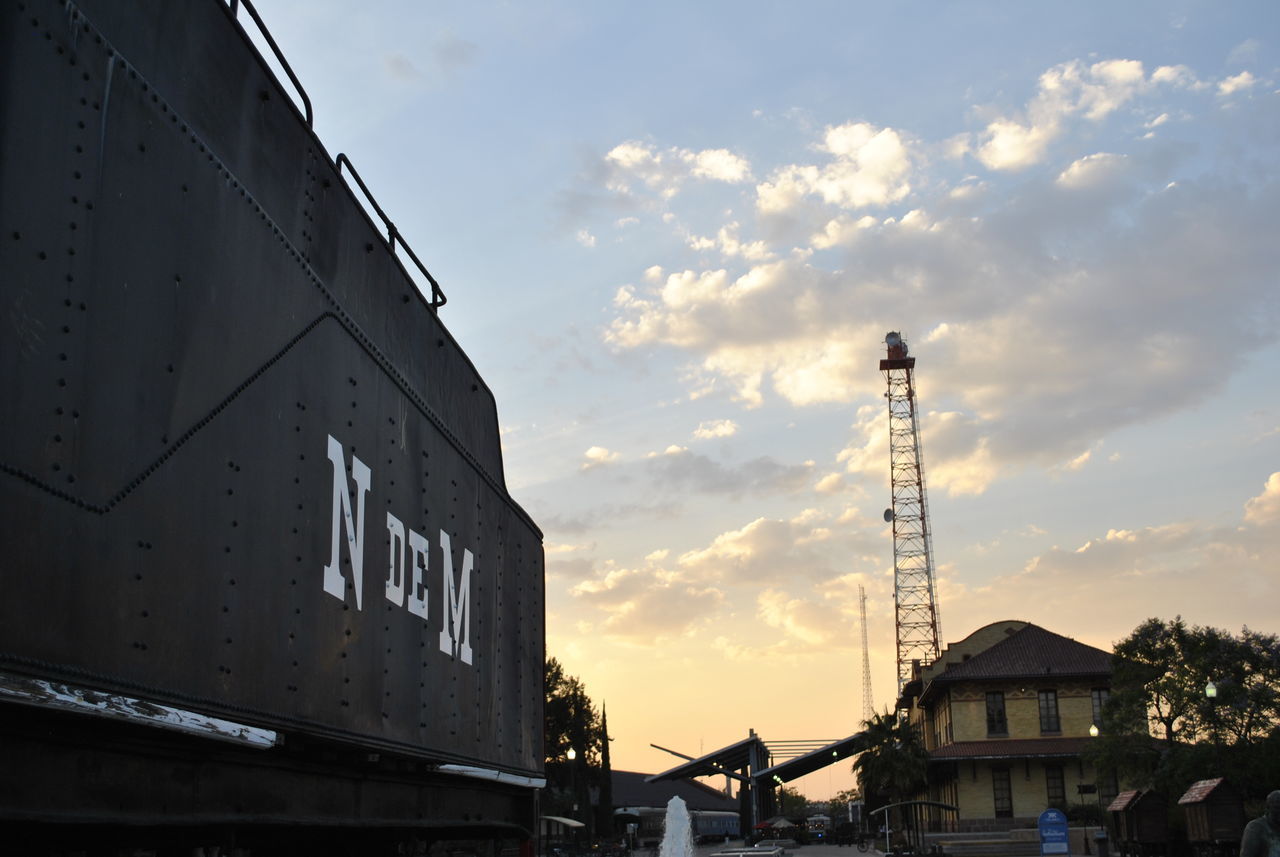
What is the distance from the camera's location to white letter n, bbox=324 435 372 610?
5008 millimetres

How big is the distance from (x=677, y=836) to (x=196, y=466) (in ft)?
230

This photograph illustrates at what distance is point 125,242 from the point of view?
3.41m

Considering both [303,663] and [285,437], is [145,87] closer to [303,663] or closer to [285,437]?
[285,437]

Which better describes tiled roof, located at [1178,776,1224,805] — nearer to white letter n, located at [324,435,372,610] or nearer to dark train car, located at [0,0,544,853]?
dark train car, located at [0,0,544,853]

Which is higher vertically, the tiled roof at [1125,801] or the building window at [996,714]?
the building window at [996,714]

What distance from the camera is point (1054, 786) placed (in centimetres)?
5169

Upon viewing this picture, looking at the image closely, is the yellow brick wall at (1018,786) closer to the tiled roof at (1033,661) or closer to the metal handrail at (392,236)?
the tiled roof at (1033,661)

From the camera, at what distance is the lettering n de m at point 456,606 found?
22.9ft

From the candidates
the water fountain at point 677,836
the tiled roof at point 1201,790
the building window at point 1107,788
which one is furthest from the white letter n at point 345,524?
the water fountain at point 677,836

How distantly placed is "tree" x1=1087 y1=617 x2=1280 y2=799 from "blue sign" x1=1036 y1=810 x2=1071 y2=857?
895 centimetres

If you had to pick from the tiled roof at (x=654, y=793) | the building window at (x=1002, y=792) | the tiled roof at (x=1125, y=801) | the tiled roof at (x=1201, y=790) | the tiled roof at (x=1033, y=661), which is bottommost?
the tiled roof at (x=654, y=793)

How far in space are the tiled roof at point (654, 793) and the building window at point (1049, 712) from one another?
58821mm

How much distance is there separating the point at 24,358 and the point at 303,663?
2.04 meters

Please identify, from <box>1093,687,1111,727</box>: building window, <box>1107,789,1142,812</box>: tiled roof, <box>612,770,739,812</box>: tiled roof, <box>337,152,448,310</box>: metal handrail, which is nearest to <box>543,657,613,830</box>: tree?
<box>612,770,739,812</box>: tiled roof
